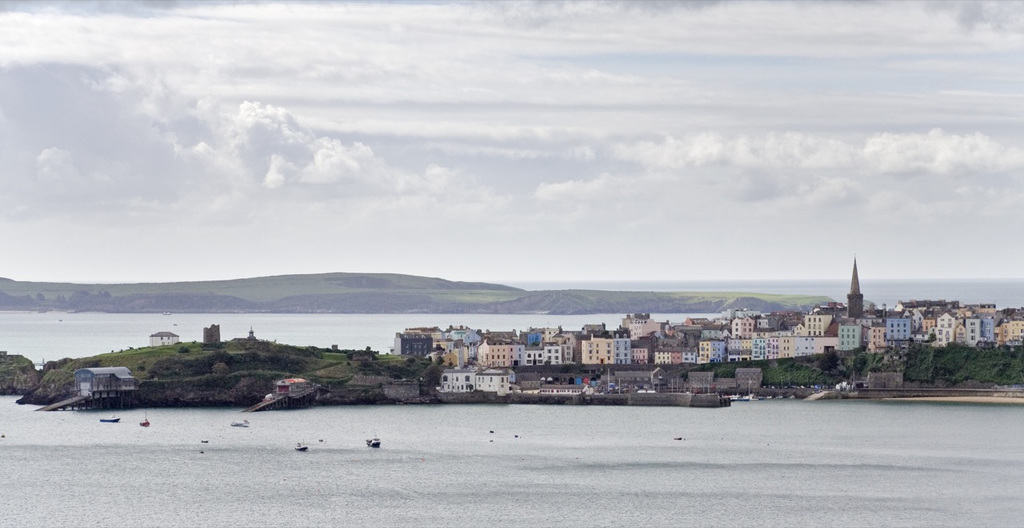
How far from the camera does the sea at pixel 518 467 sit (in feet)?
190

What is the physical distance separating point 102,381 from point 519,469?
40191 mm

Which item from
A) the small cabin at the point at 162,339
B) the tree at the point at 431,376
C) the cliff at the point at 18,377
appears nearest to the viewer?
the tree at the point at 431,376

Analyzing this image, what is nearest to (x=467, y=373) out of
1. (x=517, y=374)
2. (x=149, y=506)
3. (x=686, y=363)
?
(x=517, y=374)

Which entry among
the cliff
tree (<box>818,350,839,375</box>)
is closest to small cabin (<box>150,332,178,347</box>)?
the cliff

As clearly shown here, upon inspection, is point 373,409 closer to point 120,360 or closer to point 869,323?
point 120,360

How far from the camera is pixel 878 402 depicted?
103938mm

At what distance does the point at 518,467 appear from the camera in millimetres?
69625

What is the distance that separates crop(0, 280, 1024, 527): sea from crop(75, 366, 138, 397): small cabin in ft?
9.22

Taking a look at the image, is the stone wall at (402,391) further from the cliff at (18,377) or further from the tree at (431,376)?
the cliff at (18,377)

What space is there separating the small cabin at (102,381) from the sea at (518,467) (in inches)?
111

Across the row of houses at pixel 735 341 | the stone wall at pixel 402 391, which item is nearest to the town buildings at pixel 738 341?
the row of houses at pixel 735 341

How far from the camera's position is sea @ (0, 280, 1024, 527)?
57.9 meters

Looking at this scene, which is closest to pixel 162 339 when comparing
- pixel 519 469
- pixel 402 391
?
pixel 402 391

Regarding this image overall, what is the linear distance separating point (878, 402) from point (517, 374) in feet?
80.0
